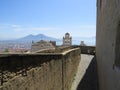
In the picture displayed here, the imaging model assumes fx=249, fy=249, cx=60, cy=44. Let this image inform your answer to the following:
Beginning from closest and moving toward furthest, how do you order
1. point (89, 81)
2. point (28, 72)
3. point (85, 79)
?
point (28, 72) → point (89, 81) → point (85, 79)


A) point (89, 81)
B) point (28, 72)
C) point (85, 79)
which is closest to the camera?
point (28, 72)

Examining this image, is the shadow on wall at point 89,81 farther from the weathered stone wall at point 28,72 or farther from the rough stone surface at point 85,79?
the weathered stone wall at point 28,72

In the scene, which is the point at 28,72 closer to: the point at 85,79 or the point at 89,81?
the point at 89,81

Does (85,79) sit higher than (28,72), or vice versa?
(28,72)

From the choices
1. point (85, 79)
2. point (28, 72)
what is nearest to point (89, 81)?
point (85, 79)

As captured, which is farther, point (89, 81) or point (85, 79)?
point (85, 79)

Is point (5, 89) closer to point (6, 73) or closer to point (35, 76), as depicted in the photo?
point (6, 73)

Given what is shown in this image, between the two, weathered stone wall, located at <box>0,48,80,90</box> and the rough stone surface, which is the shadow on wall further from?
weathered stone wall, located at <box>0,48,80,90</box>

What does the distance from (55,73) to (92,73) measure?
360 inches

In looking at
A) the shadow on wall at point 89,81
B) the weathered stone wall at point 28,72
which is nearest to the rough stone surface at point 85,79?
the shadow on wall at point 89,81

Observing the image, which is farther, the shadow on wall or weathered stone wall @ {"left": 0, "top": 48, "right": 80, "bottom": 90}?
the shadow on wall

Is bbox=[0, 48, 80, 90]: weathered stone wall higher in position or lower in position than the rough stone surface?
higher

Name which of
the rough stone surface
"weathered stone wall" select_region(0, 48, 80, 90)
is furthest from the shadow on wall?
"weathered stone wall" select_region(0, 48, 80, 90)

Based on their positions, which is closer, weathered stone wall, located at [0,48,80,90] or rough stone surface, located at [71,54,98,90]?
weathered stone wall, located at [0,48,80,90]
